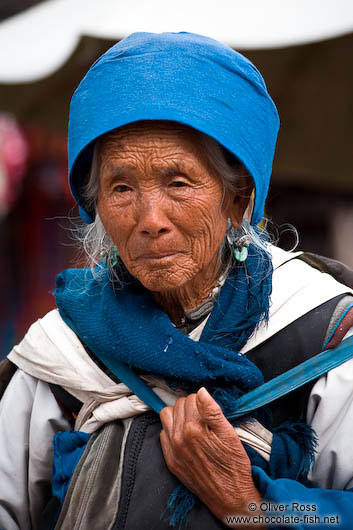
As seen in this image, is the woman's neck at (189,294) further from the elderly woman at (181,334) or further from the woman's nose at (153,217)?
the woman's nose at (153,217)

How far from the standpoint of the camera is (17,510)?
2074 millimetres

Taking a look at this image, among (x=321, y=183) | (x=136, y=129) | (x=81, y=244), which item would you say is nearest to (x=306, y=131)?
(x=321, y=183)

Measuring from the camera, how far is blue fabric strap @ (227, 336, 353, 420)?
177 centimetres

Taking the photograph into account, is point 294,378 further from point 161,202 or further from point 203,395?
point 161,202

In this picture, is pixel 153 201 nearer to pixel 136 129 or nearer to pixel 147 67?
pixel 136 129

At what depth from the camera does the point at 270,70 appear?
4410 millimetres

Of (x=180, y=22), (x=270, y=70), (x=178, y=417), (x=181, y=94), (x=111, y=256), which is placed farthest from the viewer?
(x=270, y=70)

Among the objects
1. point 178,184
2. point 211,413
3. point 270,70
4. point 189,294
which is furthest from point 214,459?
point 270,70

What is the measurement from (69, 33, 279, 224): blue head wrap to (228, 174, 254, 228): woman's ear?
78 mm

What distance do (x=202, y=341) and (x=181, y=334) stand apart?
85mm

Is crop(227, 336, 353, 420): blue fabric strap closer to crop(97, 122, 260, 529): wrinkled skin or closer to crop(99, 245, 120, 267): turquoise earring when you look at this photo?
crop(97, 122, 260, 529): wrinkled skin

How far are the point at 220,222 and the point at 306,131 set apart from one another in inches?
124

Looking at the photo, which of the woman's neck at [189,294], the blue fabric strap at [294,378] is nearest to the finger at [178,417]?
the blue fabric strap at [294,378]

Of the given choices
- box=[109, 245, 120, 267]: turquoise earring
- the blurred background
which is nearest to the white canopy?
the blurred background
